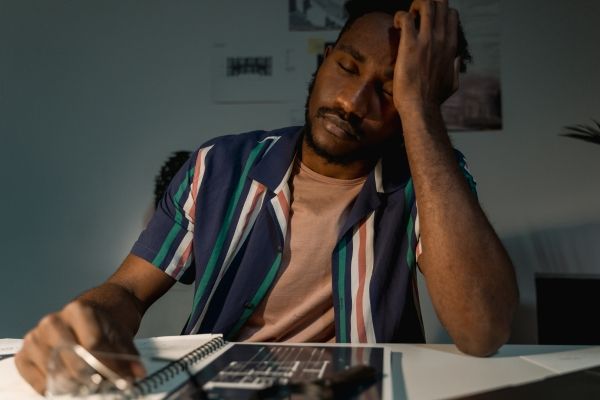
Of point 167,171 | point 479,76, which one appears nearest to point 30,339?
point 167,171

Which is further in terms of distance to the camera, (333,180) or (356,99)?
(333,180)

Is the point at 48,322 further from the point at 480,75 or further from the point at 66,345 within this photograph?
the point at 480,75

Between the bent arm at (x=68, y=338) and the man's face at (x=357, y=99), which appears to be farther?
the man's face at (x=357, y=99)

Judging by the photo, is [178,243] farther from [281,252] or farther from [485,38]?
[485,38]

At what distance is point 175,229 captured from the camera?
0.99m

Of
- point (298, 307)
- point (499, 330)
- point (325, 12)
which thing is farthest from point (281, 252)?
point (325, 12)

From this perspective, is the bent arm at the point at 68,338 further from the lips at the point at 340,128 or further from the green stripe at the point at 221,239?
the lips at the point at 340,128

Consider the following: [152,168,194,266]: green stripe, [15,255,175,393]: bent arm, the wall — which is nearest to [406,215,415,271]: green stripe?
[152,168,194,266]: green stripe

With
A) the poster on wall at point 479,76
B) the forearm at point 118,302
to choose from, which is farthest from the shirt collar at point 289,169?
the poster on wall at point 479,76

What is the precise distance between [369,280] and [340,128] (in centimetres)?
30

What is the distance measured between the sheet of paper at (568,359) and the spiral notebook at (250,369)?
0.20m

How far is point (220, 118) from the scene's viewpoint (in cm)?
186

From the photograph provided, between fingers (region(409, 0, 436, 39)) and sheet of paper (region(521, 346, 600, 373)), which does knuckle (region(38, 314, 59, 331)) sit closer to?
sheet of paper (region(521, 346, 600, 373))

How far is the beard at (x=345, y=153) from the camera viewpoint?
0.99 meters
